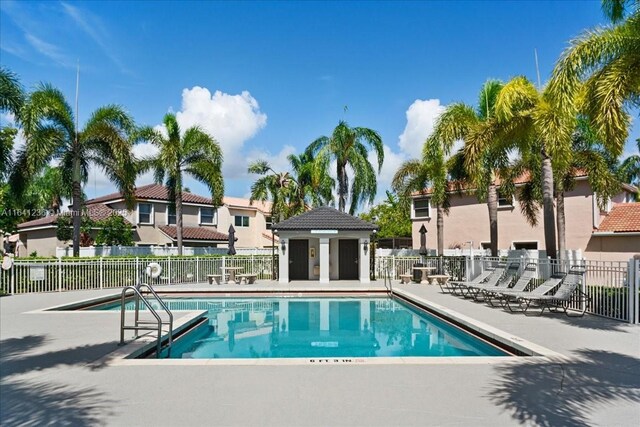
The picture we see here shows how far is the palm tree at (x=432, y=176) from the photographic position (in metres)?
21.7

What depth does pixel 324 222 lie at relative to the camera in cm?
2256

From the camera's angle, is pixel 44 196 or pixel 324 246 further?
pixel 44 196

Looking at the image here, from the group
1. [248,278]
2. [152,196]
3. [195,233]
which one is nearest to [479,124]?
[248,278]

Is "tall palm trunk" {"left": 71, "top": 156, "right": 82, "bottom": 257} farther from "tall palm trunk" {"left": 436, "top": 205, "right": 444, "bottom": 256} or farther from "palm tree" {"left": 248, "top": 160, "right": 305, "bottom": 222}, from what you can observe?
"tall palm trunk" {"left": 436, "top": 205, "right": 444, "bottom": 256}

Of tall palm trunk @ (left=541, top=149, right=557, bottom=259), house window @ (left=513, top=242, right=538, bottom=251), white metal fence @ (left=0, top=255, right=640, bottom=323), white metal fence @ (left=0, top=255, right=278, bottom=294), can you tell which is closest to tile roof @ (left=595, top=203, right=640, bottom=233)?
house window @ (left=513, top=242, right=538, bottom=251)

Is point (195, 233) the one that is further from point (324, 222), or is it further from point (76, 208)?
point (324, 222)

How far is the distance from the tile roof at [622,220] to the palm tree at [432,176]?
8.99 meters

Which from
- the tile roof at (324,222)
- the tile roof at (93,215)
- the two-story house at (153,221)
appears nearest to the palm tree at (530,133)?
the tile roof at (324,222)

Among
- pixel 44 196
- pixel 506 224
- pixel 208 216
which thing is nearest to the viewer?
pixel 506 224

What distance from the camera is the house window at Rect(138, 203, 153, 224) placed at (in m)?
33.0

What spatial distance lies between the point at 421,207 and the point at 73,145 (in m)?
24.2

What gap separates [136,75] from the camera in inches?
642

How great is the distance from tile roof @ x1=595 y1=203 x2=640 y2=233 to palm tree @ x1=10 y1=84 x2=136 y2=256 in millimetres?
26147

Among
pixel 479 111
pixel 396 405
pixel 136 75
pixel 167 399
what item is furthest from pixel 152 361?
pixel 479 111
